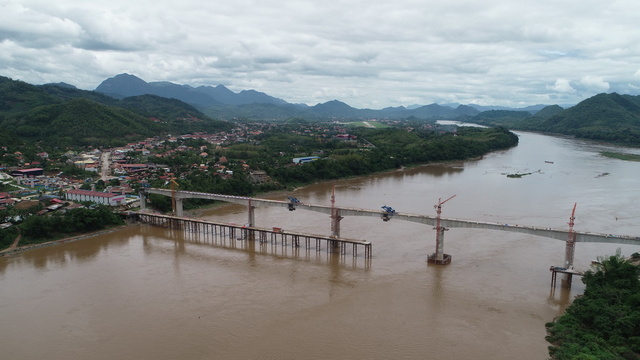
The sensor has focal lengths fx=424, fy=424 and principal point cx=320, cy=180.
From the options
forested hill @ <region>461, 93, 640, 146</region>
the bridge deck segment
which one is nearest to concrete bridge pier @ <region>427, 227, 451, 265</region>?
the bridge deck segment

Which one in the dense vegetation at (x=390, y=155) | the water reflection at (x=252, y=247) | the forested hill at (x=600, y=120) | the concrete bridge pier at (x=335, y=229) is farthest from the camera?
the forested hill at (x=600, y=120)

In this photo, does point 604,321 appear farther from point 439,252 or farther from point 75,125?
point 75,125

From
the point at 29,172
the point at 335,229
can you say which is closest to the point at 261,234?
the point at 335,229

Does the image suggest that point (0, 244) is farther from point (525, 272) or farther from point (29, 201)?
point (525, 272)

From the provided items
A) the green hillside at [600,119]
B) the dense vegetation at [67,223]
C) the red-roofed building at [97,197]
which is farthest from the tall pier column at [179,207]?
the green hillside at [600,119]

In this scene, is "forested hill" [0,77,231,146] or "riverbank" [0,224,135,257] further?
"forested hill" [0,77,231,146]

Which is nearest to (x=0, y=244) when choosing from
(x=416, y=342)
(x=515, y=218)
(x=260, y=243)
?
(x=260, y=243)

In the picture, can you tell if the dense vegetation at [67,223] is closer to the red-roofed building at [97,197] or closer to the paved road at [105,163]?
the red-roofed building at [97,197]

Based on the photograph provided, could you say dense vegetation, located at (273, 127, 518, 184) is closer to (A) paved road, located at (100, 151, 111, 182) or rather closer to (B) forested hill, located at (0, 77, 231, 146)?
(A) paved road, located at (100, 151, 111, 182)
